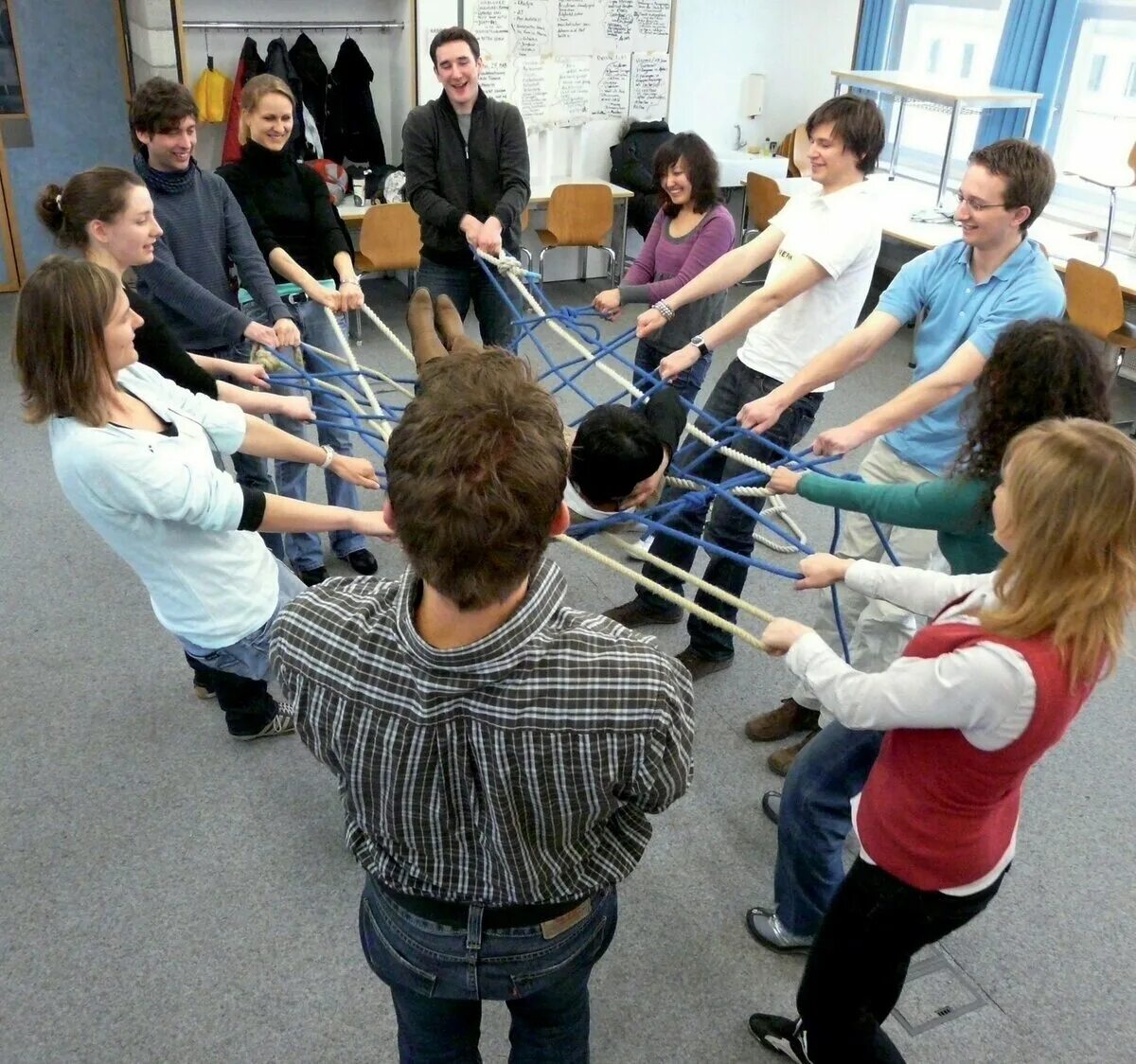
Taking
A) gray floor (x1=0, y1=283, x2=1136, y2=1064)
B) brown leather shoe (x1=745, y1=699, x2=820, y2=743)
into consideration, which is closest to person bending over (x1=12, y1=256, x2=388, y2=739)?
gray floor (x1=0, y1=283, x2=1136, y2=1064)

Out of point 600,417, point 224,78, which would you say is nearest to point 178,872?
point 600,417

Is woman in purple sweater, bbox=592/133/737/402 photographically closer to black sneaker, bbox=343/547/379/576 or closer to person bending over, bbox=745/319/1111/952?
black sneaker, bbox=343/547/379/576

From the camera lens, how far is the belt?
50.7 inches

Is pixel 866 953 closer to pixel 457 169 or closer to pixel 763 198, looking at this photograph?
pixel 457 169

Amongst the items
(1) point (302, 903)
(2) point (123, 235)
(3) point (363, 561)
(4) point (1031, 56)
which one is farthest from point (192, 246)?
(4) point (1031, 56)

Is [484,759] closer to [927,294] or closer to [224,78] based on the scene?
[927,294]

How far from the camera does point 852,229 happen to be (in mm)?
2771

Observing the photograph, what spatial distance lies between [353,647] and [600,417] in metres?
1.43

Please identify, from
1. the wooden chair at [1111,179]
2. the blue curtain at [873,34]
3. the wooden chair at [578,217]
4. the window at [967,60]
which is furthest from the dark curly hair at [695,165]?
the blue curtain at [873,34]

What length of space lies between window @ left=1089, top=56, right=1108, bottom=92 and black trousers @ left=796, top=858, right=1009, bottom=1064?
6043mm

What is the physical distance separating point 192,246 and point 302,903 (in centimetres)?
195

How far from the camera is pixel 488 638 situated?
104 cm

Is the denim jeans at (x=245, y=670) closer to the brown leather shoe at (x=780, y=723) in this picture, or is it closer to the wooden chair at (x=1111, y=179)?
the brown leather shoe at (x=780, y=723)

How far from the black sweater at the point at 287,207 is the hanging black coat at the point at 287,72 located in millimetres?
2697
